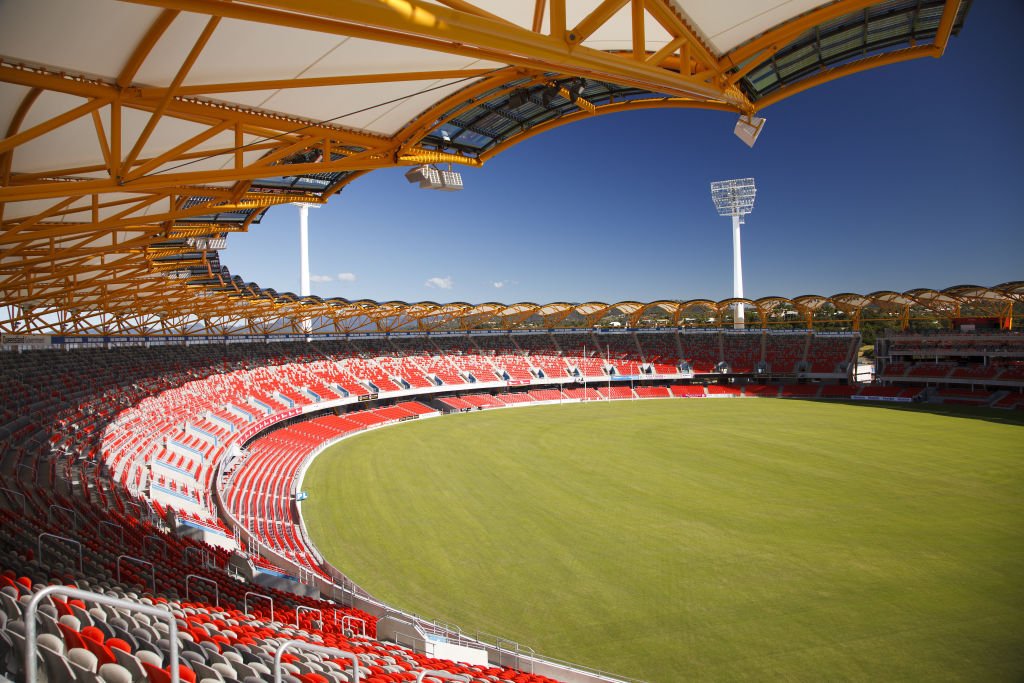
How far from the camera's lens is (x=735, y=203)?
8356 centimetres

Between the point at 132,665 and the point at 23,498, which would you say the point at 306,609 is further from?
the point at 132,665

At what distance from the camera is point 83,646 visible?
14.3ft

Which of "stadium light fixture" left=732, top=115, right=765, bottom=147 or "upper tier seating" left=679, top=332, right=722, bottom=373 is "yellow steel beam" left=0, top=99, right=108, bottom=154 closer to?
"stadium light fixture" left=732, top=115, right=765, bottom=147

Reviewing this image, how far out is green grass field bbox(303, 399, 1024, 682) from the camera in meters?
11.3

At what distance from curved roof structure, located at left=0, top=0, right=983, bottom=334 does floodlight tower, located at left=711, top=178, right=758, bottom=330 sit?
8176 cm

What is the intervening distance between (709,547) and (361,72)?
49.3ft

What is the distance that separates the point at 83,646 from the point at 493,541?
13430mm

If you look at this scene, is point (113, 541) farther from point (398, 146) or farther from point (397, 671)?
point (398, 146)

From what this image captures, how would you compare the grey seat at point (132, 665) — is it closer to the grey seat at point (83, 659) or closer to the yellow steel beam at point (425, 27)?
the grey seat at point (83, 659)

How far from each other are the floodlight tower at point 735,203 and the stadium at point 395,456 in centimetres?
4622

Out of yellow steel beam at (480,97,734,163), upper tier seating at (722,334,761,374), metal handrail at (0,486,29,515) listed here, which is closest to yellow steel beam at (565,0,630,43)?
yellow steel beam at (480,97,734,163)

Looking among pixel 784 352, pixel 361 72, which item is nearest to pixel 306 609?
pixel 361 72

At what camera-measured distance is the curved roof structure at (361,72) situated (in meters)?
3.83

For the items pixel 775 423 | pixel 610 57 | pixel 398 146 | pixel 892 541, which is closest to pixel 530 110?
pixel 398 146
